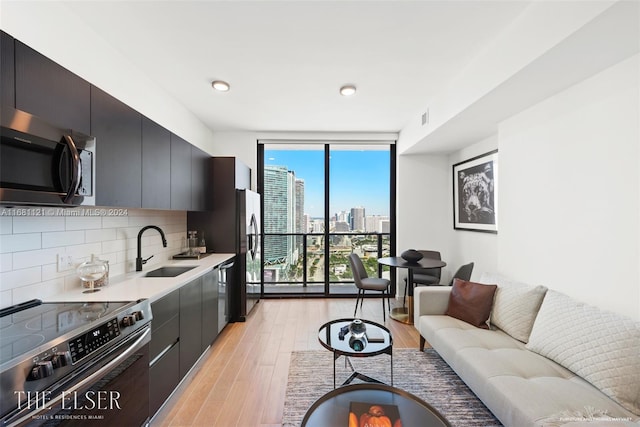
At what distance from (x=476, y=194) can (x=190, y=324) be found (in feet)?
12.0

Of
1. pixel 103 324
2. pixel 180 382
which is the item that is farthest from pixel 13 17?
pixel 180 382

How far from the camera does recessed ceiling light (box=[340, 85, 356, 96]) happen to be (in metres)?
2.78

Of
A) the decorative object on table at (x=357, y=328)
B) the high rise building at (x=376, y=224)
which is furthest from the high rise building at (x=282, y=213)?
the decorative object on table at (x=357, y=328)

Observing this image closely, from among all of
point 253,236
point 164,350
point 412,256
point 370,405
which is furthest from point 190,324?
point 412,256

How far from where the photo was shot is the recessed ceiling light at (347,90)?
2775 millimetres

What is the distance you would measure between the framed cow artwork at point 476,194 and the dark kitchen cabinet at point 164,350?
3.43 meters

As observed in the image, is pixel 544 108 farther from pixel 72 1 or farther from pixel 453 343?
pixel 72 1

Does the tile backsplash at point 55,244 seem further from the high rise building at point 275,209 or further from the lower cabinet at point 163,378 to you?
the high rise building at point 275,209

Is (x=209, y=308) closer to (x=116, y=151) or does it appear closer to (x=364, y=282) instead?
(x=116, y=151)

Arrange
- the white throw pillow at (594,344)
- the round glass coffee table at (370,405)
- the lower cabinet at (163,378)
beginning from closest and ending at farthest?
1. the round glass coffee table at (370,405)
2. the white throw pillow at (594,344)
3. the lower cabinet at (163,378)

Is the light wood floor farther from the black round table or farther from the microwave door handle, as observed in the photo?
the microwave door handle

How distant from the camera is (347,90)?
9.28 ft

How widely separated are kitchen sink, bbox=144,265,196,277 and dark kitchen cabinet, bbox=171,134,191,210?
59 centimetres

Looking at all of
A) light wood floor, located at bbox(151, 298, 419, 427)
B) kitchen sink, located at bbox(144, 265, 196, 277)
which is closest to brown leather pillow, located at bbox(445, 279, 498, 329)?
light wood floor, located at bbox(151, 298, 419, 427)
